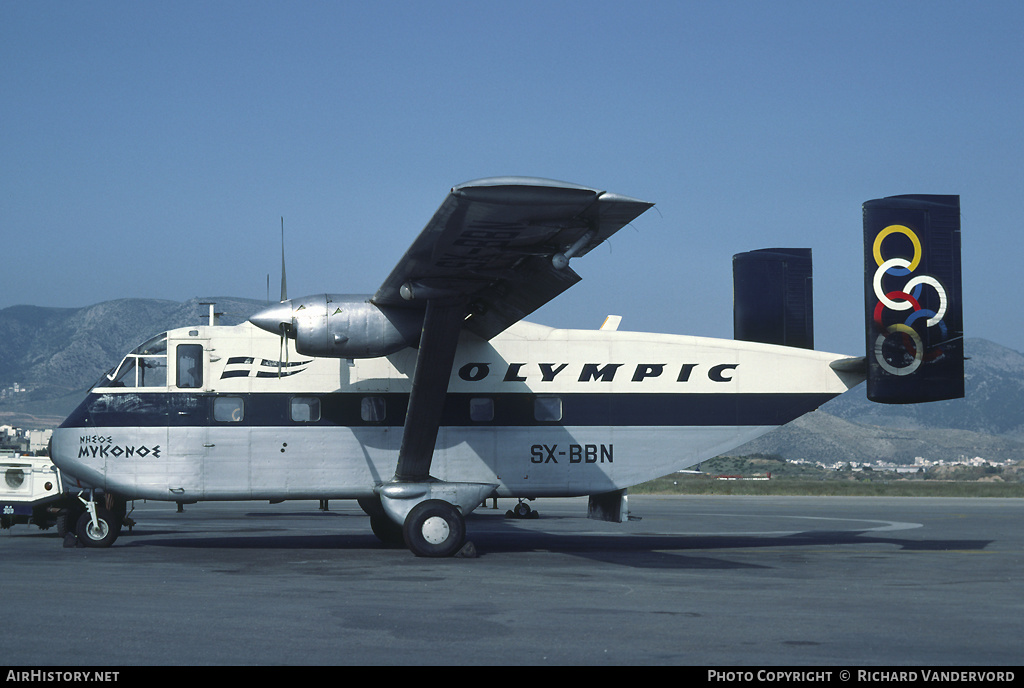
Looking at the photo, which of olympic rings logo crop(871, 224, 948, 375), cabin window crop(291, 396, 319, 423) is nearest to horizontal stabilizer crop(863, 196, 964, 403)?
olympic rings logo crop(871, 224, 948, 375)

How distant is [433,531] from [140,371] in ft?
19.0

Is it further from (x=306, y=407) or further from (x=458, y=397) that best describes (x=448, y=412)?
(x=306, y=407)

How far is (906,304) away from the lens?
51.5 ft

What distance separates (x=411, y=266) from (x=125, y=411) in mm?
6626

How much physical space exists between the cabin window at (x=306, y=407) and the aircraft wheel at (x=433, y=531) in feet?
8.36

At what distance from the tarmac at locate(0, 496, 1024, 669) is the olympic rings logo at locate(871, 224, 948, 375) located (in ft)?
11.2

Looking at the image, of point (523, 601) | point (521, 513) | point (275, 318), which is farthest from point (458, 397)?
point (521, 513)

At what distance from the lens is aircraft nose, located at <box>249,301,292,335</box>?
1434cm

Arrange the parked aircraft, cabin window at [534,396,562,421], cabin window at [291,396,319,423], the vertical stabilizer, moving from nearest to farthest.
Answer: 1. the parked aircraft
2. cabin window at [291,396,319,423]
3. cabin window at [534,396,562,421]
4. the vertical stabilizer

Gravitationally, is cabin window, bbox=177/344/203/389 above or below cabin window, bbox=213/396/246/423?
above

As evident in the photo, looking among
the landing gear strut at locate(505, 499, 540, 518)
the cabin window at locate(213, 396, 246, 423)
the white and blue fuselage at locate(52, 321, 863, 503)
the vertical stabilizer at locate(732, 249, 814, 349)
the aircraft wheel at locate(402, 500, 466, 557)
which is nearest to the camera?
the aircraft wheel at locate(402, 500, 466, 557)

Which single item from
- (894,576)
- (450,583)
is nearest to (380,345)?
(450,583)

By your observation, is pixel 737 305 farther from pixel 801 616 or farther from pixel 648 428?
pixel 801 616

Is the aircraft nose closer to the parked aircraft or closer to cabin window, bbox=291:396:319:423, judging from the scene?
the parked aircraft
